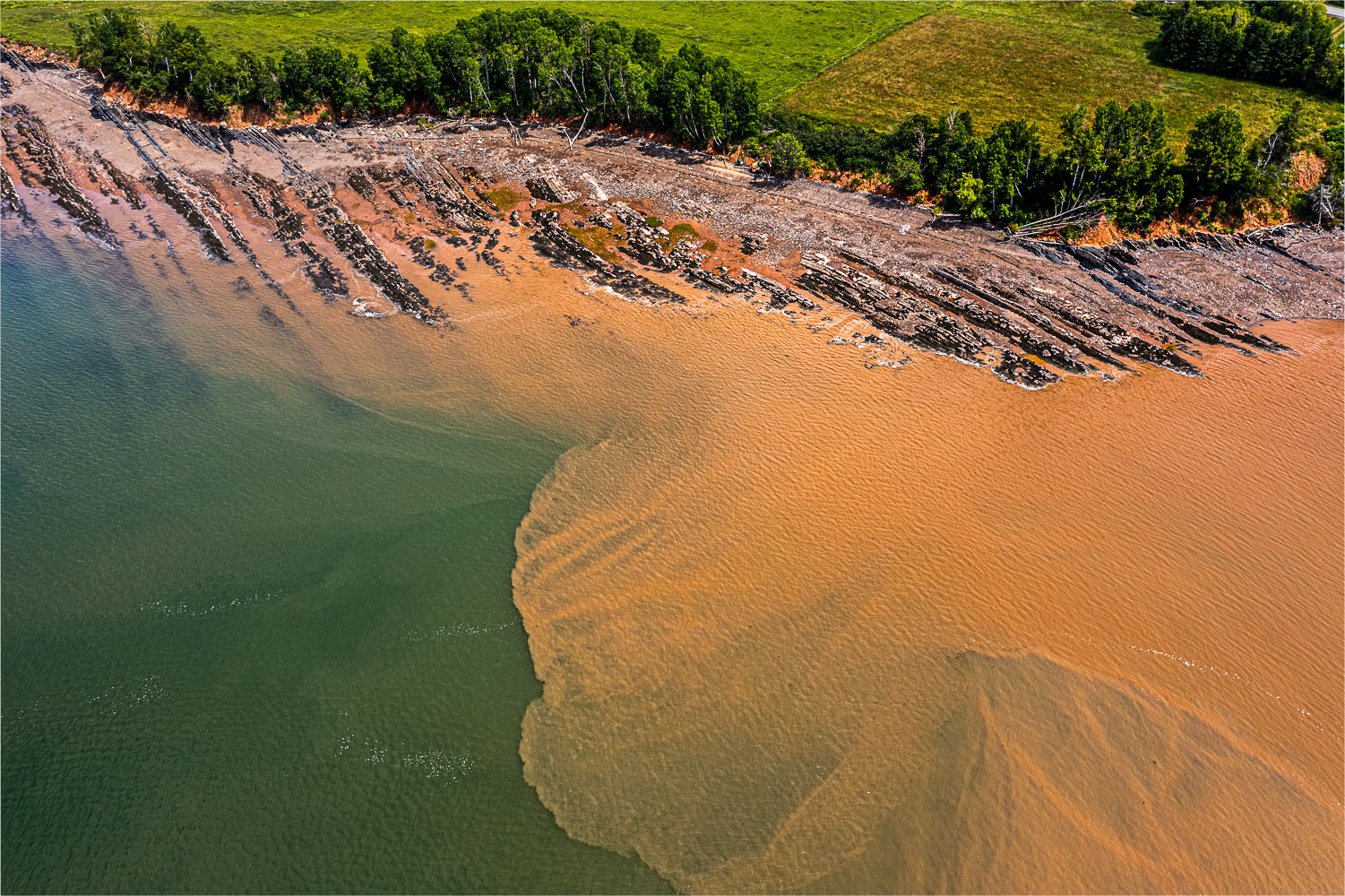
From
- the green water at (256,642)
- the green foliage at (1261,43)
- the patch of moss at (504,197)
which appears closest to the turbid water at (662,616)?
the green water at (256,642)

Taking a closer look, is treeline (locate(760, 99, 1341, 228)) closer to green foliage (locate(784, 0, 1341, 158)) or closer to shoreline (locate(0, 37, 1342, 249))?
shoreline (locate(0, 37, 1342, 249))

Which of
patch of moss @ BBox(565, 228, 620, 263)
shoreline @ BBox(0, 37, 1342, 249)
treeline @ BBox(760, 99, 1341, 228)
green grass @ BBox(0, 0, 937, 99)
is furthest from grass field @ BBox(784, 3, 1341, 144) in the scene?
patch of moss @ BBox(565, 228, 620, 263)

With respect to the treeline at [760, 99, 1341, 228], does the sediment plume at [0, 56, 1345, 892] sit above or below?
below

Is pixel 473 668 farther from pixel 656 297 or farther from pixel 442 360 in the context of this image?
pixel 656 297

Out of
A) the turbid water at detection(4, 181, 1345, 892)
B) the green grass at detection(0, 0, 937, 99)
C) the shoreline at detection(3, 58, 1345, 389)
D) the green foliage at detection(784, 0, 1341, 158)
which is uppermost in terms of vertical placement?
the green grass at detection(0, 0, 937, 99)

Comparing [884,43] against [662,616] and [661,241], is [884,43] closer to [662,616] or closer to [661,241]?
[661,241]

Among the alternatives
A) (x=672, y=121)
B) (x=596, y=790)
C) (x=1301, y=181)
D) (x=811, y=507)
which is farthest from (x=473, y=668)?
(x=1301, y=181)
